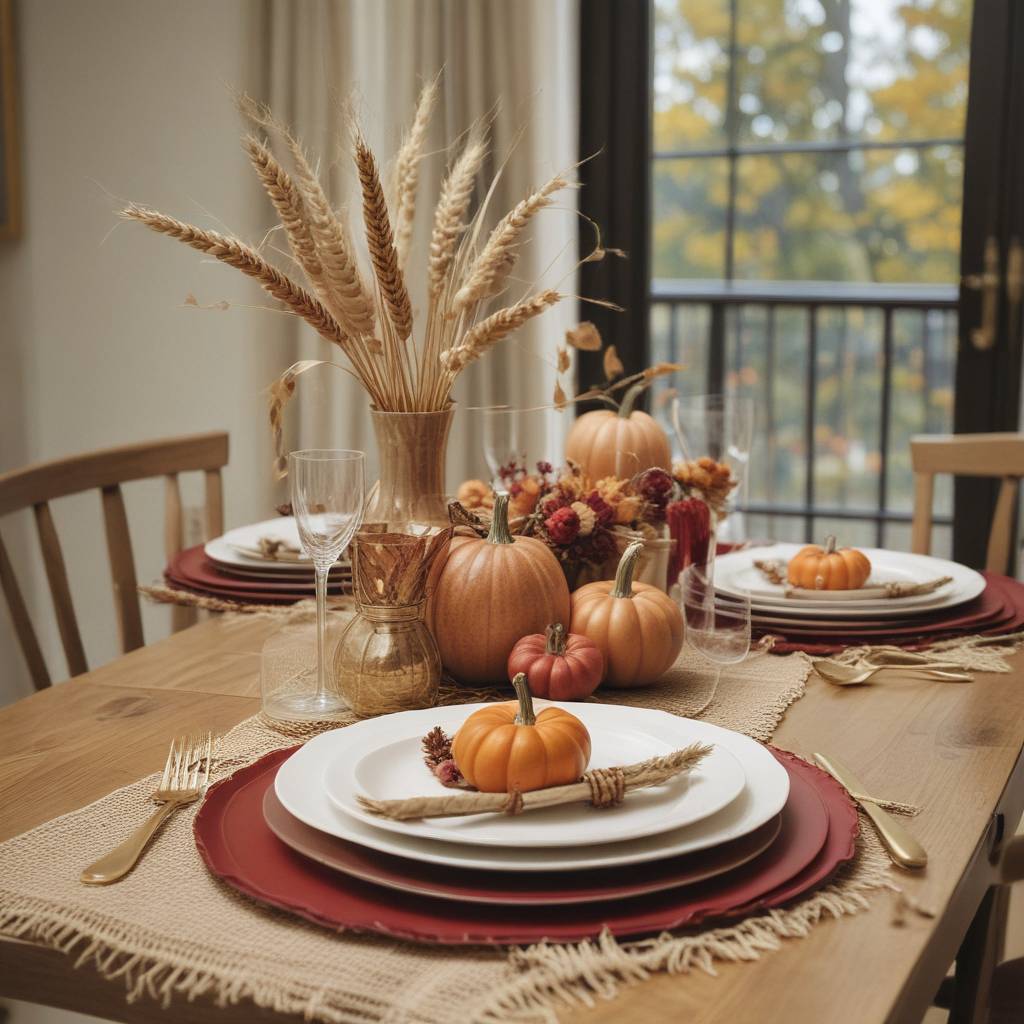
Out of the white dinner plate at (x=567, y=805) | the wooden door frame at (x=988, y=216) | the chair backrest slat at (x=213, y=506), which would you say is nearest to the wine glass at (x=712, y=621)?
the white dinner plate at (x=567, y=805)

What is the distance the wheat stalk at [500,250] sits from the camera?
121cm

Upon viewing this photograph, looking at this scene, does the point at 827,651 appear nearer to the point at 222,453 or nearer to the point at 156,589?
the point at 156,589

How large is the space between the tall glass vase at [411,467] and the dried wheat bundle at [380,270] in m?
0.02

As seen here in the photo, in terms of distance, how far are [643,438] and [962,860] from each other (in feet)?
2.79

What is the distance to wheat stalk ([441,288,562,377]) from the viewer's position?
47.1 inches

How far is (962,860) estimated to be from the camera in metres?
0.81

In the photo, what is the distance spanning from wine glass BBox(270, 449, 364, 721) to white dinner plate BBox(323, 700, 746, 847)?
0.14 m

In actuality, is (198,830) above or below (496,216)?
below

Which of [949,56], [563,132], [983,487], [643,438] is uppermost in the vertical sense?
[949,56]

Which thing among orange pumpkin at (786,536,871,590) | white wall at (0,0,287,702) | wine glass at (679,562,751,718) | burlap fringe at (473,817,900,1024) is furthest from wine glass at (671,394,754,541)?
white wall at (0,0,287,702)

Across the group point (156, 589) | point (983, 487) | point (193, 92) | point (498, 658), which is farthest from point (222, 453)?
point (983, 487)

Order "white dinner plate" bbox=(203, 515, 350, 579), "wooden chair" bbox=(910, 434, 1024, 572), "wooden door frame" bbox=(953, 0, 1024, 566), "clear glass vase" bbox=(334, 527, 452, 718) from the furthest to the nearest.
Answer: "wooden door frame" bbox=(953, 0, 1024, 566), "wooden chair" bbox=(910, 434, 1024, 572), "white dinner plate" bbox=(203, 515, 350, 579), "clear glass vase" bbox=(334, 527, 452, 718)

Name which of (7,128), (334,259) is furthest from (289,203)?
(7,128)

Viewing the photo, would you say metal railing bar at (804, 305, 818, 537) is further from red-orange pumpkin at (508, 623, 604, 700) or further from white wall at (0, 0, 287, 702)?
red-orange pumpkin at (508, 623, 604, 700)
